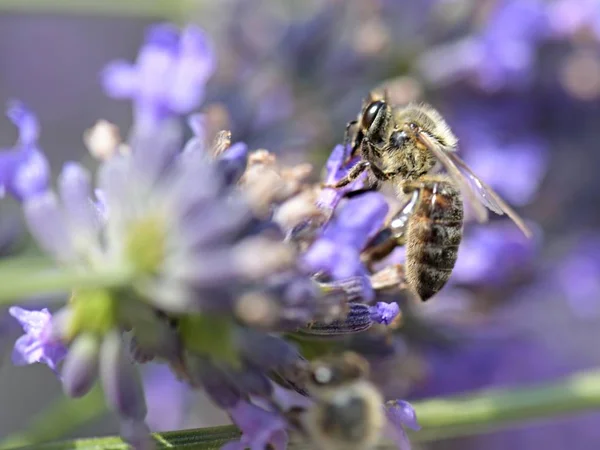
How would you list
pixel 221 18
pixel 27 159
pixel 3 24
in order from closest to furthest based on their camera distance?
pixel 27 159
pixel 221 18
pixel 3 24

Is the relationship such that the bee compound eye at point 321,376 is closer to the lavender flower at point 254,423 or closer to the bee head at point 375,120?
the lavender flower at point 254,423

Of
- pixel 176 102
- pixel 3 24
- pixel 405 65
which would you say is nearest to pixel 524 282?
pixel 405 65

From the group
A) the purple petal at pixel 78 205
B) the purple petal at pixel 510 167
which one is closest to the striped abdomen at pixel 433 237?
the purple petal at pixel 78 205

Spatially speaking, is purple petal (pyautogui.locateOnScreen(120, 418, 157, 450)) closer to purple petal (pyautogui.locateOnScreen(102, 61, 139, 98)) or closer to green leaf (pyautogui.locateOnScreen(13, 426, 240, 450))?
green leaf (pyautogui.locateOnScreen(13, 426, 240, 450))

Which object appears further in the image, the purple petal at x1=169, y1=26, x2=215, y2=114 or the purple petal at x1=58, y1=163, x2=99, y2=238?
the purple petal at x1=169, y1=26, x2=215, y2=114

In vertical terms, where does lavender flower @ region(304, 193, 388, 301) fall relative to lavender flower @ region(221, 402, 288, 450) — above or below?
above

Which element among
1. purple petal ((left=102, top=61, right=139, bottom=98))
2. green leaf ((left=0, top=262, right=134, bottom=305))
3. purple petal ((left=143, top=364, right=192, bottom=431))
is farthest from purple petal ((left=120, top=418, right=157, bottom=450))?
purple petal ((left=143, top=364, right=192, bottom=431))

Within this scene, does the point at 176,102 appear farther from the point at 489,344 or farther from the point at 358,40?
the point at 489,344
